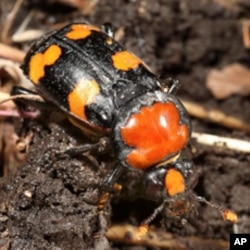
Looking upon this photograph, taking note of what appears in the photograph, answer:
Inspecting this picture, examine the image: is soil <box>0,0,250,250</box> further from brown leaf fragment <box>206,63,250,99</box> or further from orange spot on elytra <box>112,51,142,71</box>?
orange spot on elytra <box>112,51,142,71</box>

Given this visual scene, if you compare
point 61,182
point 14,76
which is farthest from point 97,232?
point 14,76

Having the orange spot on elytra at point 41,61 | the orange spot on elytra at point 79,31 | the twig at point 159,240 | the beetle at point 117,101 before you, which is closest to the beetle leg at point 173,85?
the beetle at point 117,101

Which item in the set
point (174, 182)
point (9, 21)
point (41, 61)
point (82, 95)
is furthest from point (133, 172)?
point (9, 21)

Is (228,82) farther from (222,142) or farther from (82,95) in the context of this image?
(82,95)

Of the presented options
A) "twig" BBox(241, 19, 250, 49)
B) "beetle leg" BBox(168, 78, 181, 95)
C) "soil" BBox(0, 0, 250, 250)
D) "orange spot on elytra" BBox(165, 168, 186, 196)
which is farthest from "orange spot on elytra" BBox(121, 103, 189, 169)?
"twig" BBox(241, 19, 250, 49)

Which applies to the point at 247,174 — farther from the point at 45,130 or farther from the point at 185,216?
the point at 45,130

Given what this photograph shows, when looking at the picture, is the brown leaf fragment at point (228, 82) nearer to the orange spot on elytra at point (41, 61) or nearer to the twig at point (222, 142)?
the twig at point (222, 142)
